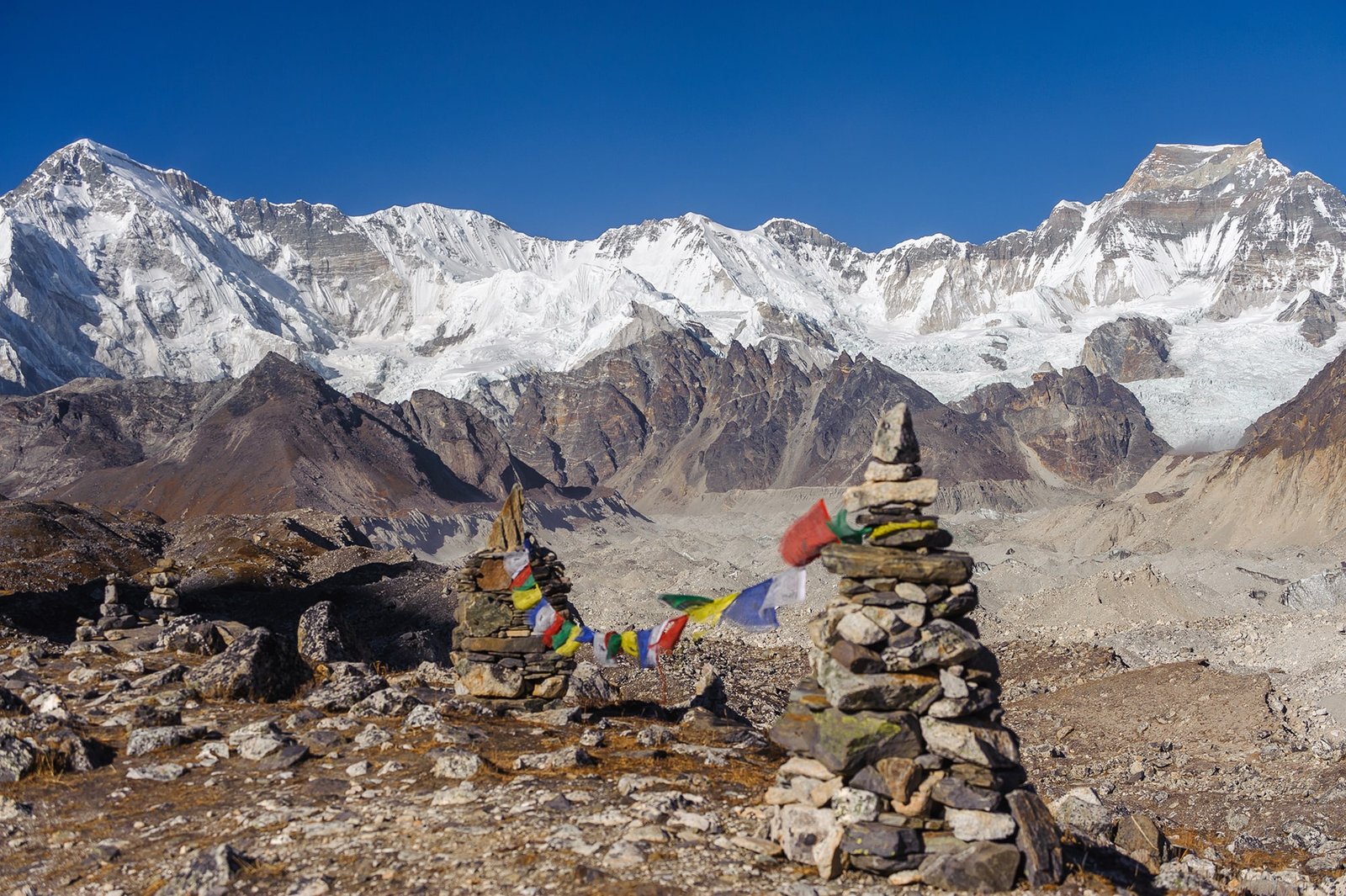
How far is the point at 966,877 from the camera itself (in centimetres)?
861

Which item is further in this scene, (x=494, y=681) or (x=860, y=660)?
(x=494, y=681)

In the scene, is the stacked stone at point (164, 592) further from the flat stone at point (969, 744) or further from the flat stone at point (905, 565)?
the flat stone at point (969, 744)

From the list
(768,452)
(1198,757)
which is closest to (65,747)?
(1198,757)

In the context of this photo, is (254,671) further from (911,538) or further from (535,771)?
(911,538)

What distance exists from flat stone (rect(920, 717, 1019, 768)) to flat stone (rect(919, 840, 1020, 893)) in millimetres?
691

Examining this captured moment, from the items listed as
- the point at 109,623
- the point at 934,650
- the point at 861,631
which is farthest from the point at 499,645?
the point at 109,623

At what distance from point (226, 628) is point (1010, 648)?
88.5 ft

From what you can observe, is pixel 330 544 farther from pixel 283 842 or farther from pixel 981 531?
pixel 981 531

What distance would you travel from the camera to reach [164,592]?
1130 inches

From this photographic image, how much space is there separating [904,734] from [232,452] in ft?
456

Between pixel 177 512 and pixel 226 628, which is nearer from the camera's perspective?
pixel 226 628

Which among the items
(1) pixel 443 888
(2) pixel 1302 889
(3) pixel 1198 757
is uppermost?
(1) pixel 443 888

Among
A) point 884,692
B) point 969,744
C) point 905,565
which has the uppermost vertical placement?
point 905,565

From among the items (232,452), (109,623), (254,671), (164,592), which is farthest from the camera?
(232,452)
